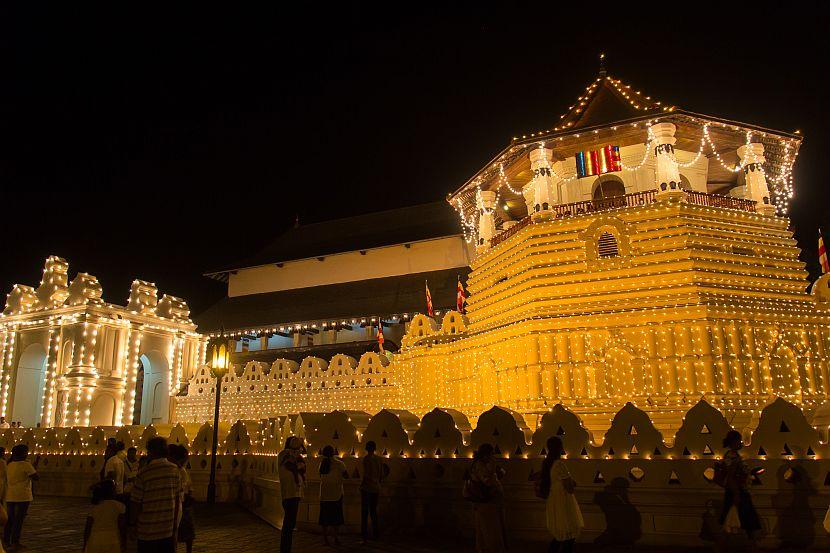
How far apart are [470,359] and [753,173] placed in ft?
33.1

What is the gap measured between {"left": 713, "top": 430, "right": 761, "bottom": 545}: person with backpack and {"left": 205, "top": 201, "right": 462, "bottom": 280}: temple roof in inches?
936

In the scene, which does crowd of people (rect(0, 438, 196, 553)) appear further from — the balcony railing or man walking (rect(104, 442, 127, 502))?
the balcony railing

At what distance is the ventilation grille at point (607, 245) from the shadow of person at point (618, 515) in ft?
30.4

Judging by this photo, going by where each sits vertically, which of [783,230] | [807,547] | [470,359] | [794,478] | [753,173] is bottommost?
[807,547]

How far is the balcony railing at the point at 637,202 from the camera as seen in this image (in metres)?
16.8

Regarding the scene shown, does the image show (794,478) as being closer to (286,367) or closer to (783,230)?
(783,230)

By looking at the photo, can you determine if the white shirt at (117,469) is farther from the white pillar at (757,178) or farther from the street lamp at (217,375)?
the white pillar at (757,178)

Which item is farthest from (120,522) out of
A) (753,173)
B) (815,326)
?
(753,173)

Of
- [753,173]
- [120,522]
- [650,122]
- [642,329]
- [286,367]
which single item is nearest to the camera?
[120,522]

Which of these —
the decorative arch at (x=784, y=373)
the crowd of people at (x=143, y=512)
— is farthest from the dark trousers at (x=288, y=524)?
the decorative arch at (x=784, y=373)

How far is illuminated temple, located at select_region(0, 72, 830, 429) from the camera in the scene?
14.9 metres

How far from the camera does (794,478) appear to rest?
25.8 feet

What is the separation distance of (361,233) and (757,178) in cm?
2297

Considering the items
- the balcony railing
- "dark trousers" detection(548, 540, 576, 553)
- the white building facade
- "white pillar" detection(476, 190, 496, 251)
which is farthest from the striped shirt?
the white building facade
